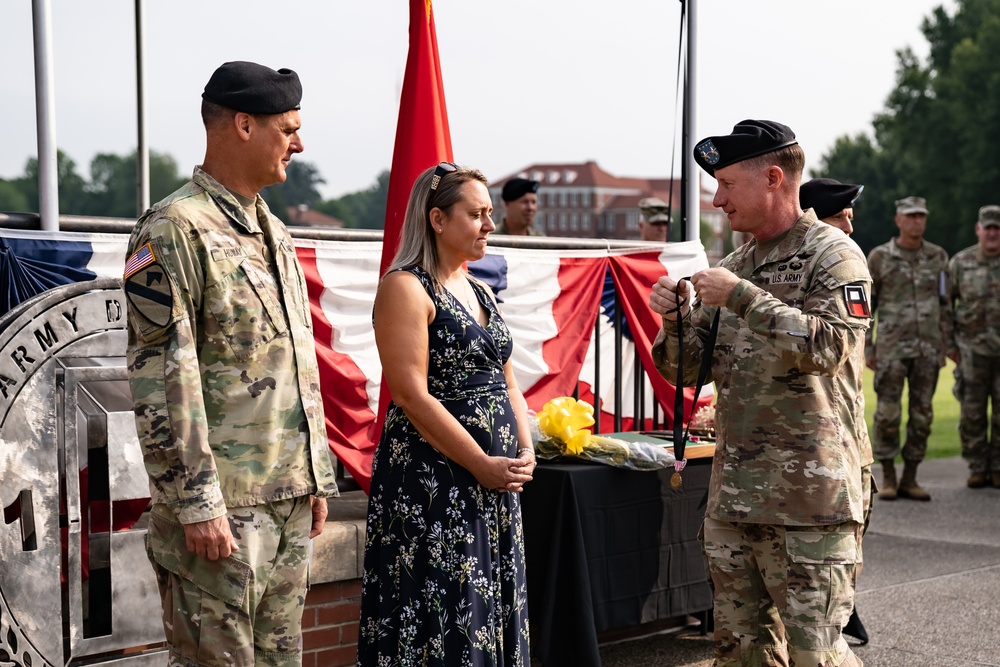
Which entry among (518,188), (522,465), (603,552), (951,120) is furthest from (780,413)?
(951,120)

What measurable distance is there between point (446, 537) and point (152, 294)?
117 cm

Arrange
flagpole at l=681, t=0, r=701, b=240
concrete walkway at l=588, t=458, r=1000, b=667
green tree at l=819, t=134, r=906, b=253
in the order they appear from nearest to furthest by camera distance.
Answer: concrete walkway at l=588, t=458, r=1000, b=667, flagpole at l=681, t=0, r=701, b=240, green tree at l=819, t=134, r=906, b=253

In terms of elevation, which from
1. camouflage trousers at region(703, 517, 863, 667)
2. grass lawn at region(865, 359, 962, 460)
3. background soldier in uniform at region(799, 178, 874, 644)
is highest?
background soldier in uniform at region(799, 178, 874, 644)

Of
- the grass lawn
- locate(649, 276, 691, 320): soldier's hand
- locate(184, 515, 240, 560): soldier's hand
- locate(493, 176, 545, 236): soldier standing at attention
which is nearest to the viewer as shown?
locate(184, 515, 240, 560): soldier's hand

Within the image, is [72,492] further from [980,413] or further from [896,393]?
[980,413]

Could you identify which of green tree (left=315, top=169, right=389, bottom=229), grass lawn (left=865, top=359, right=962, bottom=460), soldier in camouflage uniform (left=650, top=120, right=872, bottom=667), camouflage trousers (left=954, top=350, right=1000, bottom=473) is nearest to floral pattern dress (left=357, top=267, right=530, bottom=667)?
soldier in camouflage uniform (left=650, top=120, right=872, bottom=667)

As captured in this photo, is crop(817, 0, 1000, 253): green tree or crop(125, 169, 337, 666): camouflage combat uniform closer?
crop(125, 169, 337, 666): camouflage combat uniform

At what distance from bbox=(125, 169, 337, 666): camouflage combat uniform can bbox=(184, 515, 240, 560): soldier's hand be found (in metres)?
0.02

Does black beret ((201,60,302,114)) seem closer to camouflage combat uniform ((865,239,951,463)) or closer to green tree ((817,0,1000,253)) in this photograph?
camouflage combat uniform ((865,239,951,463))

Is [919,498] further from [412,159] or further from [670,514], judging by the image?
[412,159]

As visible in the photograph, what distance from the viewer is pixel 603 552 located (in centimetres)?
447

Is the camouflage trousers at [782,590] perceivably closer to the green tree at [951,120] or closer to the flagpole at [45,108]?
the flagpole at [45,108]

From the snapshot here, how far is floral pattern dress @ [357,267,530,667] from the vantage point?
3.30 metres

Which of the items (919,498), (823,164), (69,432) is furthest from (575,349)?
(823,164)
